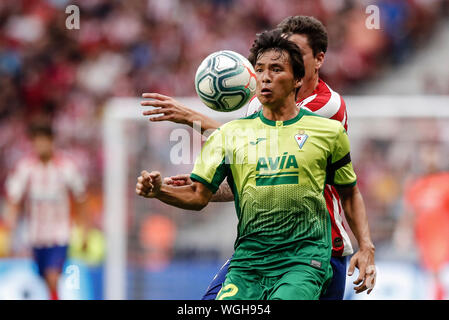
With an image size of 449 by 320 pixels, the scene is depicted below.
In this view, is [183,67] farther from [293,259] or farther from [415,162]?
[293,259]

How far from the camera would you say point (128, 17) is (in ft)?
48.8

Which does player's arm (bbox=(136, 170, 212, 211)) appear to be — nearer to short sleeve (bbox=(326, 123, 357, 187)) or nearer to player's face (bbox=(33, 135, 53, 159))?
short sleeve (bbox=(326, 123, 357, 187))

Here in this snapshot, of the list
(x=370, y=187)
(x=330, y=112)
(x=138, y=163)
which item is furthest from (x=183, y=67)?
(x=330, y=112)

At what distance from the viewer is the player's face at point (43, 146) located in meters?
10.1

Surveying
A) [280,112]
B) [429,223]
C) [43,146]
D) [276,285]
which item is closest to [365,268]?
[276,285]

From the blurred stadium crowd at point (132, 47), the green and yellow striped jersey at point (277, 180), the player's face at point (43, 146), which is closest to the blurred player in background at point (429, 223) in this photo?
the blurred stadium crowd at point (132, 47)

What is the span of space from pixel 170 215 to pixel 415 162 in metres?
3.03

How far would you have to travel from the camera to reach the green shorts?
4.15 m

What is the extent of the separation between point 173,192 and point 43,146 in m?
6.20

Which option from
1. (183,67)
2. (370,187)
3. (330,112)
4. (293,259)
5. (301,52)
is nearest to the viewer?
(293,259)

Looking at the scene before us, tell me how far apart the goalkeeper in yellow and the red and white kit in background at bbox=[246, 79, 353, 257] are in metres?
0.37

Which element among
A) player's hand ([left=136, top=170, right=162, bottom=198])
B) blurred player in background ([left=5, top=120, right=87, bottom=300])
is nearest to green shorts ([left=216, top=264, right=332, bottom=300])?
player's hand ([left=136, top=170, right=162, bottom=198])

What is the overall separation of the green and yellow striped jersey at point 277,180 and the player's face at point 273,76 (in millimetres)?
143

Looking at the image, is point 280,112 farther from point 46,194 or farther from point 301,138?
point 46,194
